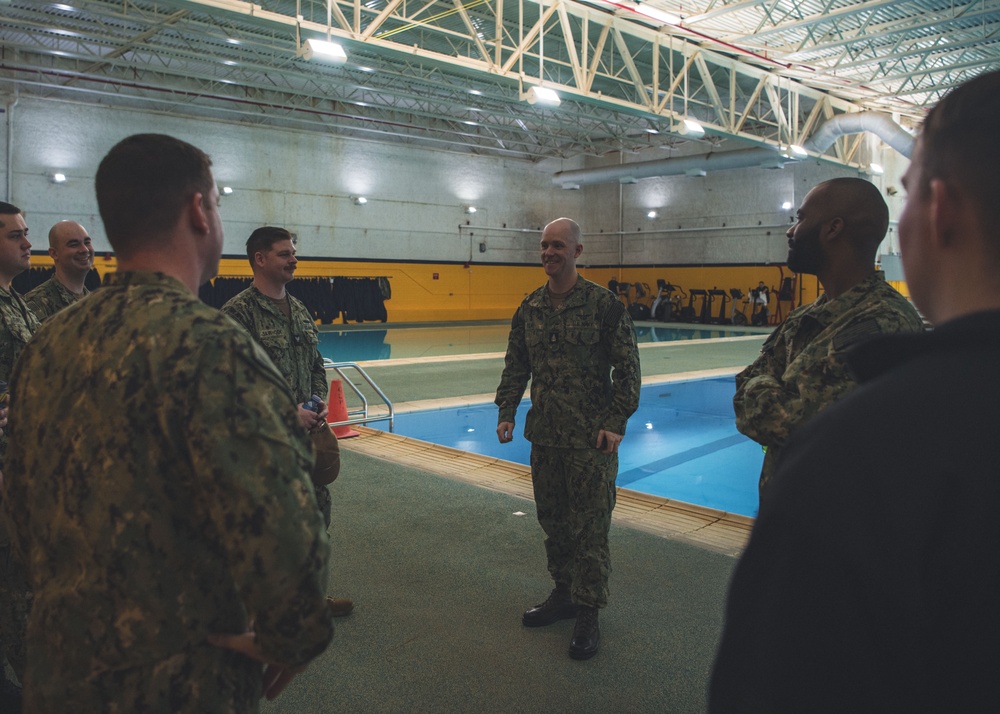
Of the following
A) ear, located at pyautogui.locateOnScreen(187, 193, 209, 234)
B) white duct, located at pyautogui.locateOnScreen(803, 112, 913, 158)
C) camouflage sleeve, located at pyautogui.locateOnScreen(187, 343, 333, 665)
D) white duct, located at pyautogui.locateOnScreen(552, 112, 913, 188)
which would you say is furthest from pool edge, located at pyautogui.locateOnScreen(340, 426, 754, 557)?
white duct, located at pyautogui.locateOnScreen(803, 112, 913, 158)

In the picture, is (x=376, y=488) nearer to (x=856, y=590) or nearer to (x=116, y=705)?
(x=116, y=705)

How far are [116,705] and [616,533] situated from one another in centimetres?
373

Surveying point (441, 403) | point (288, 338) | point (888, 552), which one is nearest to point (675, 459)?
point (441, 403)

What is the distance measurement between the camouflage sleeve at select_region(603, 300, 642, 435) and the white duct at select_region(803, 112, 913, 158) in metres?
15.8

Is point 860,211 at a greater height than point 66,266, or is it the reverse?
point 860,211

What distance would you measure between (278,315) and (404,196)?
21.9 metres

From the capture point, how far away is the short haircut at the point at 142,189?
1437 mm

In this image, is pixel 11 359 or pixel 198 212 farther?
pixel 11 359

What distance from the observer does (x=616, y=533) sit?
15.6ft

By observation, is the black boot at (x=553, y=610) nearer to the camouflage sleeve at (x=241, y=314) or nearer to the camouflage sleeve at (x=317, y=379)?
the camouflage sleeve at (x=317, y=379)

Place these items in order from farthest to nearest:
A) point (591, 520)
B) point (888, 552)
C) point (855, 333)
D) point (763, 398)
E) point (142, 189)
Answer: point (591, 520), point (763, 398), point (855, 333), point (142, 189), point (888, 552)

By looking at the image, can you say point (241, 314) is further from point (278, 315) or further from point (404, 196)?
point (404, 196)

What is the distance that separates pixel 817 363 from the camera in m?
2.15

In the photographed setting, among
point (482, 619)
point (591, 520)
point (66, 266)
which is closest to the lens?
point (591, 520)
